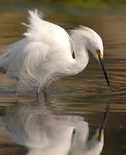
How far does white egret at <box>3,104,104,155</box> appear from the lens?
8.96 metres

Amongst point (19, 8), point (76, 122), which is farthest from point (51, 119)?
point (19, 8)

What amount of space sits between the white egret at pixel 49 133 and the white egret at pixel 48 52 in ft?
4.26

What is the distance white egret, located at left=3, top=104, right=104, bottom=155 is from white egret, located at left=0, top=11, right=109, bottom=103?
51.2 inches

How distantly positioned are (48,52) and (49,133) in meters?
3.11

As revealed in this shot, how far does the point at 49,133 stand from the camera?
994cm

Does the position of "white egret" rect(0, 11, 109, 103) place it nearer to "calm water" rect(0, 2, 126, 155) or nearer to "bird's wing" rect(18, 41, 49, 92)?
"bird's wing" rect(18, 41, 49, 92)

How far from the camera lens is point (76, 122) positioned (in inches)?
412

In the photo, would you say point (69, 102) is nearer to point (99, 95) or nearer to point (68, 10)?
point (99, 95)

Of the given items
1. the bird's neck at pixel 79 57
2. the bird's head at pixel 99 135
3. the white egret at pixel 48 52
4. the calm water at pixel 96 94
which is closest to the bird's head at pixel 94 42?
the white egret at pixel 48 52

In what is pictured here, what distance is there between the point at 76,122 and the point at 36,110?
123cm

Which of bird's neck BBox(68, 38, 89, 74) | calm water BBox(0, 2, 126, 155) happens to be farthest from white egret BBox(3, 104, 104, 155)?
bird's neck BBox(68, 38, 89, 74)

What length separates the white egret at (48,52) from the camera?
12773 mm

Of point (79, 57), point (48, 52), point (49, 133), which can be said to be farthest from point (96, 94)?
point (49, 133)

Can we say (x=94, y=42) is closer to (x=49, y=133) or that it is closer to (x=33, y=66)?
(x=33, y=66)
